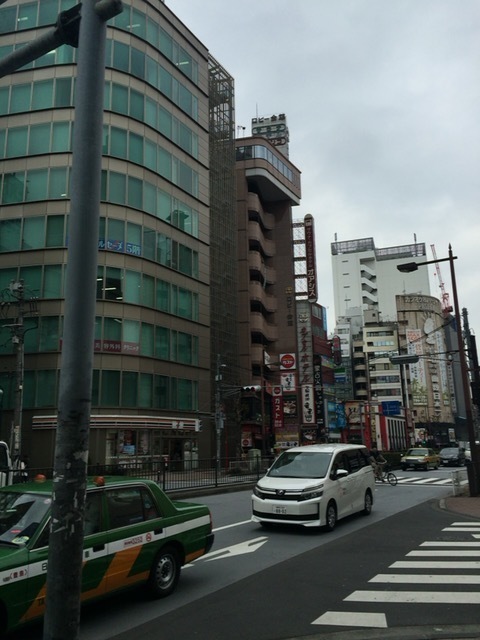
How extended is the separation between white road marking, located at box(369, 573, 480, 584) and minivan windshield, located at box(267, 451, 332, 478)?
4221 mm

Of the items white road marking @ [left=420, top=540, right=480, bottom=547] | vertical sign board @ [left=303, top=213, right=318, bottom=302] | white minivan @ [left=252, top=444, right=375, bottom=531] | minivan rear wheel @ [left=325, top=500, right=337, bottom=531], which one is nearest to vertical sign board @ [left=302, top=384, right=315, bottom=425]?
vertical sign board @ [left=303, top=213, right=318, bottom=302]

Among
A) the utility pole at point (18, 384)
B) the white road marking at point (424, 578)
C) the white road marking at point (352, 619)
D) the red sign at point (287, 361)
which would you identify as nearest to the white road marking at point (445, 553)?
the white road marking at point (424, 578)

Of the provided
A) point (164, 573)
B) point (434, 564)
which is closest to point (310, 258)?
point (434, 564)

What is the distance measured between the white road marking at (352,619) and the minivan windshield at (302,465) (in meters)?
5.96

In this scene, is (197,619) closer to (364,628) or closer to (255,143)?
(364,628)

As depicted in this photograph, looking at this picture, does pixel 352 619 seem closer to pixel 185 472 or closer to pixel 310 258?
pixel 185 472

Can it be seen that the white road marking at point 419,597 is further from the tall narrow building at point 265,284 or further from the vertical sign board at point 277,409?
the vertical sign board at point 277,409

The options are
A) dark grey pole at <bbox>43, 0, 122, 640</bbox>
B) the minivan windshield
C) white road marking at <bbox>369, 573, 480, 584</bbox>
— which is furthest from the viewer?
the minivan windshield

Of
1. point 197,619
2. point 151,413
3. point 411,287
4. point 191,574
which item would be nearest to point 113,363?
point 151,413

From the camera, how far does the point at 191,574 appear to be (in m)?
8.48

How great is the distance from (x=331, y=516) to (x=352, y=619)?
243 inches

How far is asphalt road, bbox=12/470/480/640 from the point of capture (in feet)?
19.5

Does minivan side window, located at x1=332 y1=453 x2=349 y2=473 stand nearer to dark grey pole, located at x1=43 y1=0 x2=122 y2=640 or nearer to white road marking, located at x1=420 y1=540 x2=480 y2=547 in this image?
white road marking, located at x1=420 y1=540 x2=480 y2=547

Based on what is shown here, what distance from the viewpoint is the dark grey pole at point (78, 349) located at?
3.39 m
